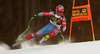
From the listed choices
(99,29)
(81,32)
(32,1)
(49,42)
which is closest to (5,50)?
(49,42)

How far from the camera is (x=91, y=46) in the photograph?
6.54 feet

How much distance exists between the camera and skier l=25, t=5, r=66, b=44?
2137 millimetres

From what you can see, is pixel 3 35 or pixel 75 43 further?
pixel 75 43

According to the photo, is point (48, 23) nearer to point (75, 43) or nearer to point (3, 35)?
point (75, 43)

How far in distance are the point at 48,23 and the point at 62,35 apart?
0.32m

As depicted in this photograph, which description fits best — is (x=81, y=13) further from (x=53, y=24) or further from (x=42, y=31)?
(x=42, y=31)

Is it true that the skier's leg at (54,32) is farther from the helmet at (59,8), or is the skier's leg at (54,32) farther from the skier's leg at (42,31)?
the helmet at (59,8)

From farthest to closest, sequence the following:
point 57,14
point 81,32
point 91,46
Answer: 1. point 81,32
2. point 57,14
3. point 91,46

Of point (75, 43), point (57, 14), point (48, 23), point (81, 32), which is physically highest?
point (57, 14)

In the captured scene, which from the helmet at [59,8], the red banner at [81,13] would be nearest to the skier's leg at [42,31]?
the helmet at [59,8]

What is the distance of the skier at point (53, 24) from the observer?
7.01 ft

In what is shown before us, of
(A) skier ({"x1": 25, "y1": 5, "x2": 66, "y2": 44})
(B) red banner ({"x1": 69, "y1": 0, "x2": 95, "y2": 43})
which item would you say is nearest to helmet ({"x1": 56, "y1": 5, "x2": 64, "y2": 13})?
(A) skier ({"x1": 25, "y1": 5, "x2": 66, "y2": 44})

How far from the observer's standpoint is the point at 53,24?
2.14 metres

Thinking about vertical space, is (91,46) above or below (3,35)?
below
